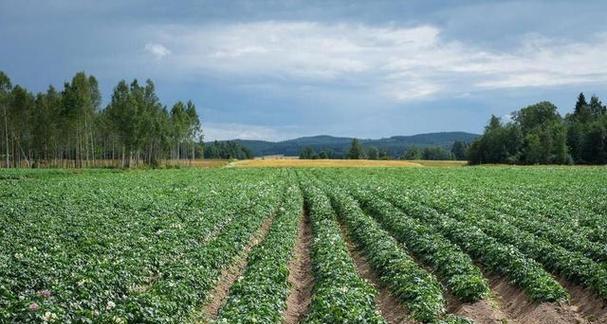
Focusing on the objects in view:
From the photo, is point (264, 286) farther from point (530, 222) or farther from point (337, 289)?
point (530, 222)

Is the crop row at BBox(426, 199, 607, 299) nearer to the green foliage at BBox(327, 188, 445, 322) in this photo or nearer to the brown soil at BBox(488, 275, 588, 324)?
the brown soil at BBox(488, 275, 588, 324)

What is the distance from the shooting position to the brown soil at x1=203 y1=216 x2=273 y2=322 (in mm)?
11320

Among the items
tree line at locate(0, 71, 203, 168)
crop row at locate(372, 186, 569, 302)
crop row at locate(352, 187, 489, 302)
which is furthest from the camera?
tree line at locate(0, 71, 203, 168)

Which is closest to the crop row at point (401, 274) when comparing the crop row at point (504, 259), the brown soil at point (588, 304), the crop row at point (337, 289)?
the crop row at point (337, 289)

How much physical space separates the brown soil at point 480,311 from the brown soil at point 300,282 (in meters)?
3.07

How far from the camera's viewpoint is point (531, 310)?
36.2 feet

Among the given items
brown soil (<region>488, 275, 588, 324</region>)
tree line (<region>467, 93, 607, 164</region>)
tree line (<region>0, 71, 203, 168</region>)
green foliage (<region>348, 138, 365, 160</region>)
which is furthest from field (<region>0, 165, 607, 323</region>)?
green foliage (<region>348, 138, 365, 160</region>)

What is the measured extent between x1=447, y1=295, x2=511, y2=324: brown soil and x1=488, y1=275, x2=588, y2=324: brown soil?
1.07 ft

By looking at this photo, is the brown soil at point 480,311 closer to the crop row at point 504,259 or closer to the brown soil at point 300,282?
the crop row at point 504,259

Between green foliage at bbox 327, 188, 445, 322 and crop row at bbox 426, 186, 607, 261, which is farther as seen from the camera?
crop row at bbox 426, 186, 607, 261

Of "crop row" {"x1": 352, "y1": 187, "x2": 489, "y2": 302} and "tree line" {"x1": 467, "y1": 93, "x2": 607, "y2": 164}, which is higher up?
"tree line" {"x1": 467, "y1": 93, "x2": 607, "y2": 164}

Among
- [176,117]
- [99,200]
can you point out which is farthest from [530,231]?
[176,117]

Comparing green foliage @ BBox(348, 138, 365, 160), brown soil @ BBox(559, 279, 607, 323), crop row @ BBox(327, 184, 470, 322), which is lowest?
brown soil @ BBox(559, 279, 607, 323)

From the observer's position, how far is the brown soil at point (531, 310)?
10445mm
